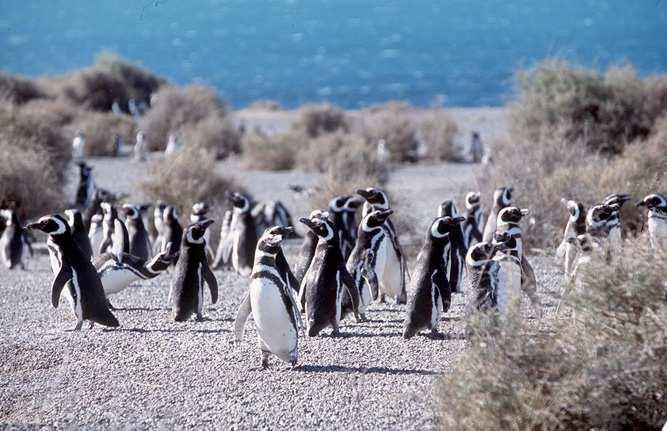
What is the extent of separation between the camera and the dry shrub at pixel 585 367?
4.64m

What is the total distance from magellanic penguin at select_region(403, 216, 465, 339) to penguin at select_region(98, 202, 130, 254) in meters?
3.90

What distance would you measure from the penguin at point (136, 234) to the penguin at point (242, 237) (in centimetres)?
99

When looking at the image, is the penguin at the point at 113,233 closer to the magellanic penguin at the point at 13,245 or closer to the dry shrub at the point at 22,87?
the magellanic penguin at the point at 13,245

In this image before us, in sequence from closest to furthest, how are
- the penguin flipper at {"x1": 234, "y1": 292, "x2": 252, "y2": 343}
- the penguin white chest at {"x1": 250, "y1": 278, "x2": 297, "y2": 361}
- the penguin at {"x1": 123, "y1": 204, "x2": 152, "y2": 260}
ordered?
1. the penguin white chest at {"x1": 250, "y1": 278, "x2": 297, "y2": 361}
2. the penguin flipper at {"x1": 234, "y1": 292, "x2": 252, "y2": 343}
3. the penguin at {"x1": 123, "y1": 204, "x2": 152, "y2": 260}

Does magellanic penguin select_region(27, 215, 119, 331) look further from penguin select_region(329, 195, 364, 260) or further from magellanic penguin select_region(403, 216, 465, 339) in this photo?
penguin select_region(329, 195, 364, 260)

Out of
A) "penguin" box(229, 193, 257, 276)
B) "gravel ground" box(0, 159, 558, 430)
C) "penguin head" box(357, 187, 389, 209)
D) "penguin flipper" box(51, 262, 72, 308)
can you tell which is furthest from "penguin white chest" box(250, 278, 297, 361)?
"penguin" box(229, 193, 257, 276)

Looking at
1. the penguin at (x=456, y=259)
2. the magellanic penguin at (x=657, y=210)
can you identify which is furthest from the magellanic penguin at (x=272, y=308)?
the magellanic penguin at (x=657, y=210)

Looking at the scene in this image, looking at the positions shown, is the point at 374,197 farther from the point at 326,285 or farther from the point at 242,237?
the point at 242,237

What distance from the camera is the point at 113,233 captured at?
34.8 ft

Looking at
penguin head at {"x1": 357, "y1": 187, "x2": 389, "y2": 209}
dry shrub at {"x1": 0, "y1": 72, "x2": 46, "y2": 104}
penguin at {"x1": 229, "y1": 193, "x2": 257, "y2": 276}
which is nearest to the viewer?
penguin head at {"x1": 357, "y1": 187, "x2": 389, "y2": 209}

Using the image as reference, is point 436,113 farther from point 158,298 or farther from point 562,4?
point 562,4

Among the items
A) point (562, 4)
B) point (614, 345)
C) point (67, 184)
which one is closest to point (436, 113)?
point (67, 184)

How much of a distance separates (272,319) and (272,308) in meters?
0.07

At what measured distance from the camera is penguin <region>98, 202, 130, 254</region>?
1005 centimetres
